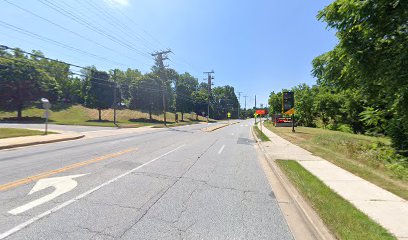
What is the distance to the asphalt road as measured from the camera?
4316 mm

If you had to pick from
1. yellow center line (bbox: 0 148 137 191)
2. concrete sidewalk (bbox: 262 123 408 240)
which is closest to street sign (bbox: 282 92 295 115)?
concrete sidewalk (bbox: 262 123 408 240)

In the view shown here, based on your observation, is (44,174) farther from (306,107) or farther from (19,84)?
(19,84)

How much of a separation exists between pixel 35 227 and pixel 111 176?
367 cm

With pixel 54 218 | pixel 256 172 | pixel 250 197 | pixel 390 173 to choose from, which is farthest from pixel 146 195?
pixel 390 173

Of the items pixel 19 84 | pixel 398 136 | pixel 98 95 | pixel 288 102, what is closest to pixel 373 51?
pixel 398 136

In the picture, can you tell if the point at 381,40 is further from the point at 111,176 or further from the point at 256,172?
the point at 111,176

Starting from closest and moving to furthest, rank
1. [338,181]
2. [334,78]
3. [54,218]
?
[54,218], [338,181], [334,78]

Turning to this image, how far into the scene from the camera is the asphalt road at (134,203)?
14.2ft

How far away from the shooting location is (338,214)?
506 centimetres

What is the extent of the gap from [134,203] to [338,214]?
401cm

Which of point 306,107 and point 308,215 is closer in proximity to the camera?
point 308,215

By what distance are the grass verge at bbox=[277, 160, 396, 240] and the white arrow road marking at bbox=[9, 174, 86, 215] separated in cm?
550

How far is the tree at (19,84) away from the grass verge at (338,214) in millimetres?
52287

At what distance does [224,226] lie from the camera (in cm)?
465
